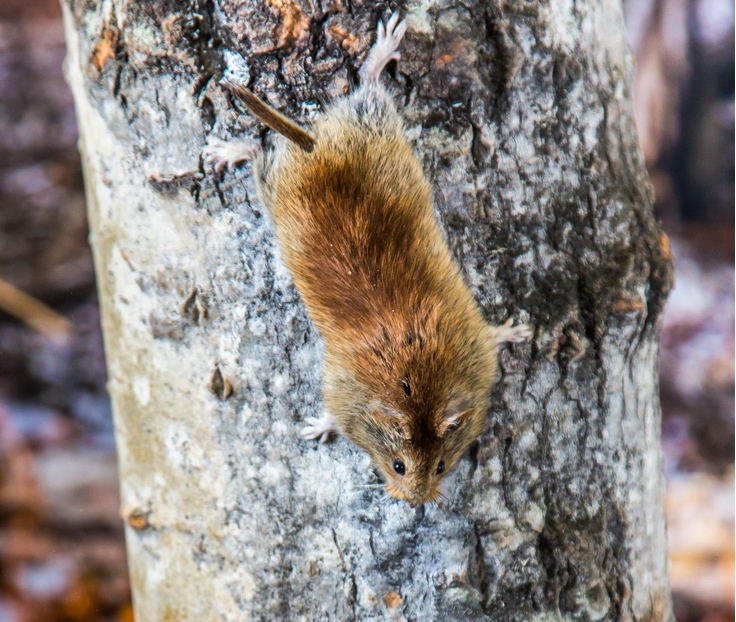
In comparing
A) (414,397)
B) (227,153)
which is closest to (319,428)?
(414,397)

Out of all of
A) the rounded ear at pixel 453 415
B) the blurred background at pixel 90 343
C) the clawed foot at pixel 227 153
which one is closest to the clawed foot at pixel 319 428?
the rounded ear at pixel 453 415

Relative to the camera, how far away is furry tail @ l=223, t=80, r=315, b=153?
1181 mm

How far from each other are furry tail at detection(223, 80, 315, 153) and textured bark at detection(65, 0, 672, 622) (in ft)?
0.17

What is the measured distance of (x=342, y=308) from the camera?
1350 millimetres

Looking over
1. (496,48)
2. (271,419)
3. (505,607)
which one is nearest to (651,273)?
(496,48)

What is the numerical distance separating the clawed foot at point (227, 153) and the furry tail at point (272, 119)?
62 millimetres

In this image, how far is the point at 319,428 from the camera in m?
1.36

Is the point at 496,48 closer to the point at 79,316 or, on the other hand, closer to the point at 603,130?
the point at 603,130

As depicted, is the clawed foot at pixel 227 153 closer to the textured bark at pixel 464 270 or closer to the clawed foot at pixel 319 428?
the textured bark at pixel 464 270

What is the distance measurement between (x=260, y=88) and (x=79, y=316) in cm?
195

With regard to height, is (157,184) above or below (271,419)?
above

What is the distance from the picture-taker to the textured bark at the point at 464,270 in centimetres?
129

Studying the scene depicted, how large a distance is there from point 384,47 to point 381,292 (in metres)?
0.46

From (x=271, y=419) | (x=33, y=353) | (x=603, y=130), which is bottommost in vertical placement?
(x=271, y=419)
